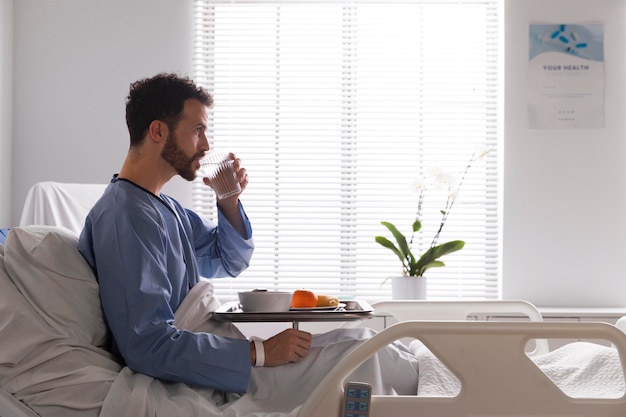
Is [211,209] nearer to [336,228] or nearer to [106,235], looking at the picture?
[336,228]

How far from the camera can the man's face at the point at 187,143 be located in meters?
1.91

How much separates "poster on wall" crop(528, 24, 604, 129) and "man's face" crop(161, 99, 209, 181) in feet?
7.10

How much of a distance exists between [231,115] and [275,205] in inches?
19.8

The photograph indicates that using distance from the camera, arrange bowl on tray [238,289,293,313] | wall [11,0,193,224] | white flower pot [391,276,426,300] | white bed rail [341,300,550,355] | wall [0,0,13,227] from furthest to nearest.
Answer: wall [11,0,193,224]
wall [0,0,13,227]
white flower pot [391,276,426,300]
white bed rail [341,300,550,355]
bowl on tray [238,289,293,313]

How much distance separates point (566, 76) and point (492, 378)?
8.28 feet

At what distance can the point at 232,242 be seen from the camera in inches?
87.3

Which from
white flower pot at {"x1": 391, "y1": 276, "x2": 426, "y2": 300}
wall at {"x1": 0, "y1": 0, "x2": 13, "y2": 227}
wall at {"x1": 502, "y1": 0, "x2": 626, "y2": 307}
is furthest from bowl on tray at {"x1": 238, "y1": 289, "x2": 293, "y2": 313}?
wall at {"x1": 0, "y1": 0, "x2": 13, "y2": 227}

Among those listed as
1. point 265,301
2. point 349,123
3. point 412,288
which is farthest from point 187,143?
point 349,123

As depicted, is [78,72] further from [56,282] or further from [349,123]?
[56,282]

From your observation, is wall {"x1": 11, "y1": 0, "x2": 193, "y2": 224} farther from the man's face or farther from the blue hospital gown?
the blue hospital gown

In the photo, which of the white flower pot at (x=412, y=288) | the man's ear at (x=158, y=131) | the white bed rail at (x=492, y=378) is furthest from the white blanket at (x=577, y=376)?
the white flower pot at (x=412, y=288)

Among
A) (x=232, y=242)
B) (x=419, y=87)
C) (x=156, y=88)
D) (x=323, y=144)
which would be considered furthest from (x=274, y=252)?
(x=156, y=88)

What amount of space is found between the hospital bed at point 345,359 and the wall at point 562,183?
1.82 metres

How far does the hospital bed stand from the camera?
1465mm
